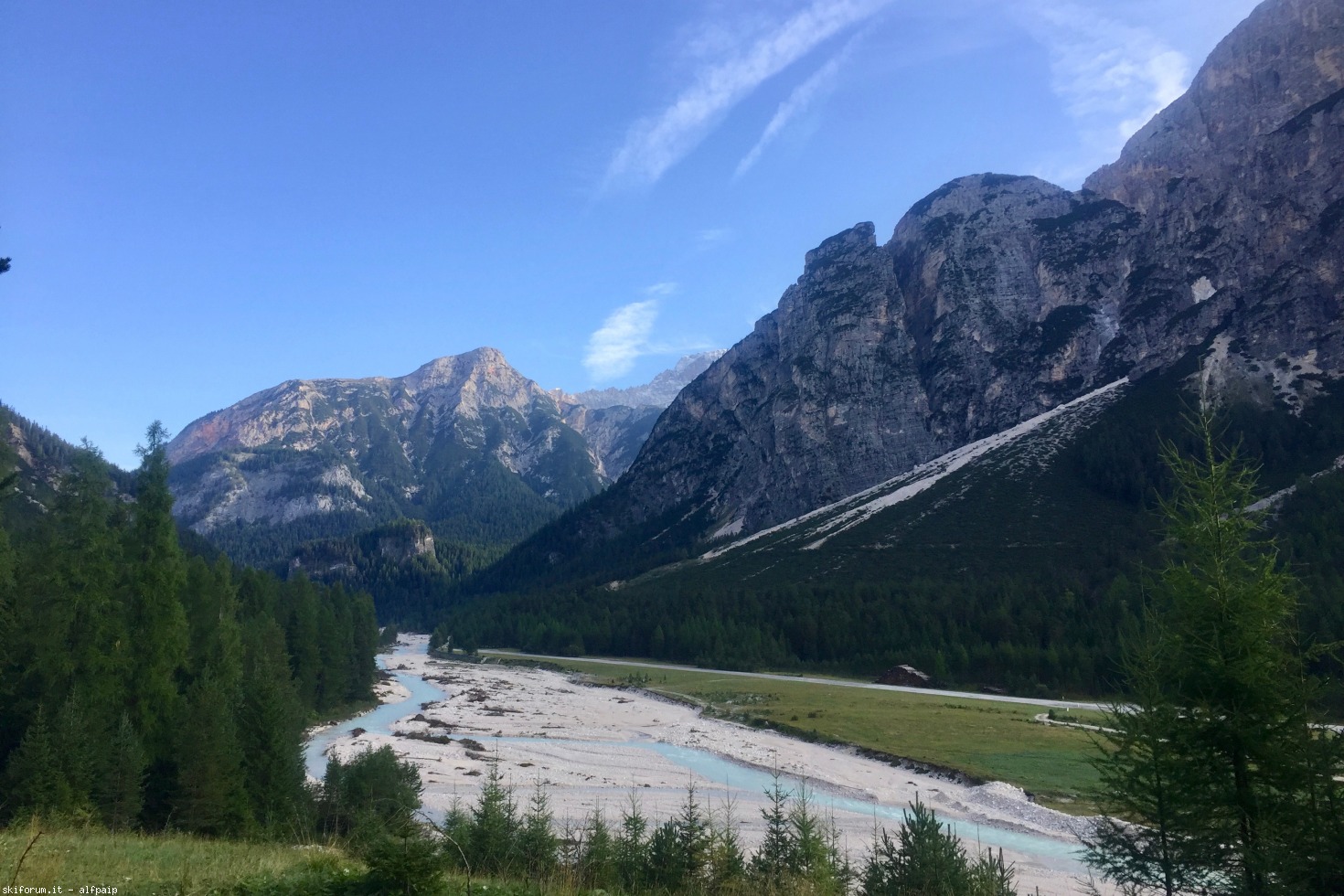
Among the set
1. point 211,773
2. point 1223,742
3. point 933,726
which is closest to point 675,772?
point 933,726

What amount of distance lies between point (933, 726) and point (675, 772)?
75.2 ft

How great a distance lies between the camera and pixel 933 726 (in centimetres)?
5650

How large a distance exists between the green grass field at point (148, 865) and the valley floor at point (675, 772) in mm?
20049

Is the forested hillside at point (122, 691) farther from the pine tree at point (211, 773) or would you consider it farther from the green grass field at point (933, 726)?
the green grass field at point (933, 726)

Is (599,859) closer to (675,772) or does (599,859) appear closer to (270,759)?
(270,759)

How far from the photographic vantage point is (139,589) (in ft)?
104

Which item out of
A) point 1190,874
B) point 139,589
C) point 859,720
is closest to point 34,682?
point 139,589

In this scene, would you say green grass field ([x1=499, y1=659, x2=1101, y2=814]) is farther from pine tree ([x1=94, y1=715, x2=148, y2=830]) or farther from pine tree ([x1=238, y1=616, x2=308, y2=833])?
pine tree ([x1=94, y1=715, x2=148, y2=830])

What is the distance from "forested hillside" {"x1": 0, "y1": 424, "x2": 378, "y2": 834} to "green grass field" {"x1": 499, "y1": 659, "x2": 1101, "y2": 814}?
104 feet

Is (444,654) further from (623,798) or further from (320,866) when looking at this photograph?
(320,866)

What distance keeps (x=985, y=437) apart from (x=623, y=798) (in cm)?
17914

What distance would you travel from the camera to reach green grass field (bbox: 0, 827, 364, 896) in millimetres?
10578

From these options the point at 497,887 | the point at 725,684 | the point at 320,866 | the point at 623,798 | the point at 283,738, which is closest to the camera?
the point at 497,887

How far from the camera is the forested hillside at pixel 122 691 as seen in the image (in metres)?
24.6
